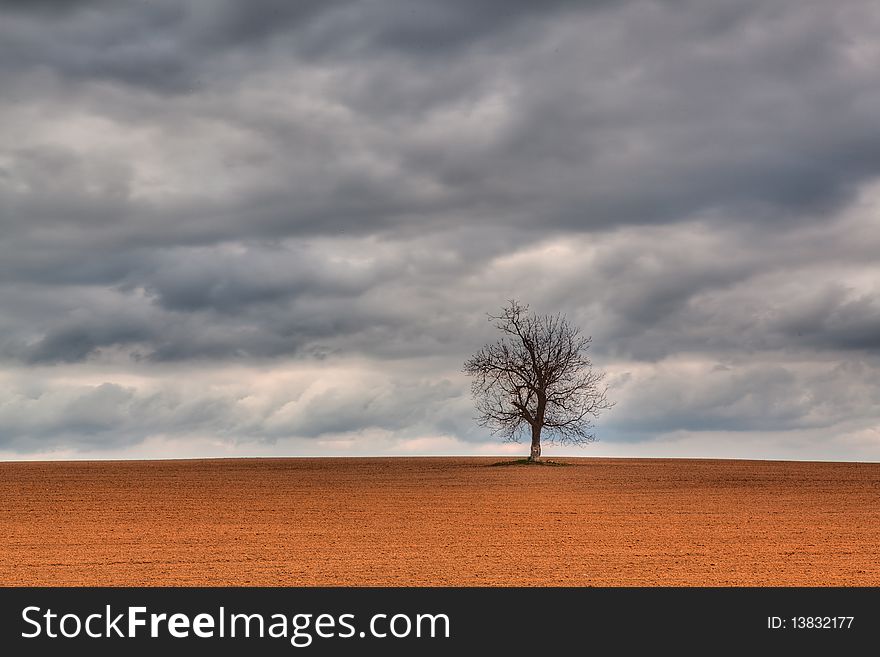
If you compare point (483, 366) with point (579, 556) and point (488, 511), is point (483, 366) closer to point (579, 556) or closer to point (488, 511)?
point (488, 511)

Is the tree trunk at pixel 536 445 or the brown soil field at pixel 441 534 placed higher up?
the tree trunk at pixel 536 445

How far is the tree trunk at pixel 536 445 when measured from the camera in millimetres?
68875

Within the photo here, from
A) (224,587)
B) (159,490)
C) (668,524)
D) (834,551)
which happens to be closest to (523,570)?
(224,587)

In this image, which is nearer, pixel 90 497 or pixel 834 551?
pixel 834 551

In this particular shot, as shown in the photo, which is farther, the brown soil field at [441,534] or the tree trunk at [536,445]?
the tree trunk at [536,445]

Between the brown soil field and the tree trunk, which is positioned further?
the tree trunk

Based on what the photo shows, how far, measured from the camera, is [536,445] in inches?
2758

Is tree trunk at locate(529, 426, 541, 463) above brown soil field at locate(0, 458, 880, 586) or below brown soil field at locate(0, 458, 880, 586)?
above

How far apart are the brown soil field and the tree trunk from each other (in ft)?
41.8

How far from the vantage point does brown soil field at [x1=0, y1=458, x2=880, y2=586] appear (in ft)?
71.2

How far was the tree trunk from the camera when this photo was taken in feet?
226

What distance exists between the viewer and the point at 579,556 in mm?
24703

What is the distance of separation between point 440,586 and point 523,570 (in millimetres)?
3084

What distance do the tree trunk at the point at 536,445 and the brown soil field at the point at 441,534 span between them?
41.8ft
